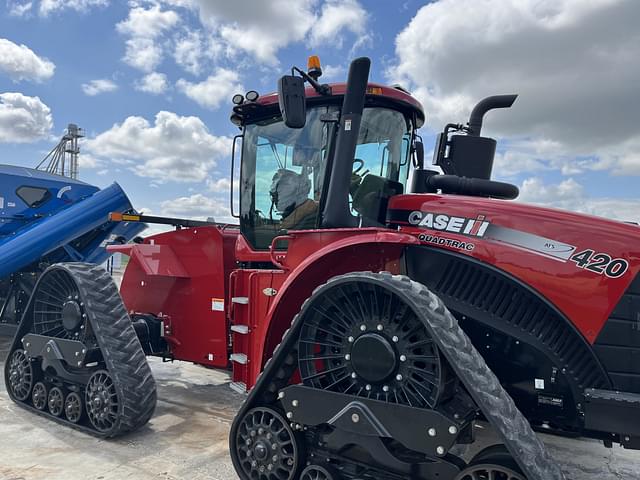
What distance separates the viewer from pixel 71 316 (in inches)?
173

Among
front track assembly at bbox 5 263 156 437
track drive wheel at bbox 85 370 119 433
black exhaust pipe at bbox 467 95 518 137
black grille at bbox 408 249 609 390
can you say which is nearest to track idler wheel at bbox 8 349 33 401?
front track assembly at bbox 5 263 156 437

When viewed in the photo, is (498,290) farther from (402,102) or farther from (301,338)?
(402,102)

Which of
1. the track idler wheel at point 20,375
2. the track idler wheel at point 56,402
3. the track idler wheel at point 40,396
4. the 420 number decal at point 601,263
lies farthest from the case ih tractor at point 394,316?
the track idler wheel at point 20,375

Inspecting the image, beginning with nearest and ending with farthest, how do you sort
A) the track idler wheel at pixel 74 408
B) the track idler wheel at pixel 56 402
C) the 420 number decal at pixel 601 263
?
1. the 420 number decal at pixel 601 263
2. the track idler wheel at pixel 74 408
3. the track idler wheel at pixel 56 402

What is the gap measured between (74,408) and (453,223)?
3.50 m

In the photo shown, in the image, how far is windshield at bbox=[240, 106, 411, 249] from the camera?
3.71 metres

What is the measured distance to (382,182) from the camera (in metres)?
3.75

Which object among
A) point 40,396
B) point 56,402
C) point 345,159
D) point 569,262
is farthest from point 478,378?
point 40,396

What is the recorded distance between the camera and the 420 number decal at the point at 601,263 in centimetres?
255

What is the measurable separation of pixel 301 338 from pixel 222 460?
143cm

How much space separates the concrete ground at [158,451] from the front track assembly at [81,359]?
0.16 meters

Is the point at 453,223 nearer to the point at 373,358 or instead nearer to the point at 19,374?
the point at 373,358

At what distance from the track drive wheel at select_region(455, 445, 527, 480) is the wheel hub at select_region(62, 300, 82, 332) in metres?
3.46

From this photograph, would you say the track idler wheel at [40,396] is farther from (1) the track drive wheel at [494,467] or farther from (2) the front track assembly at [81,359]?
(1) the track drive wheel at [494,467]
